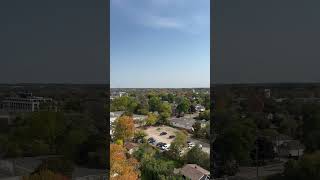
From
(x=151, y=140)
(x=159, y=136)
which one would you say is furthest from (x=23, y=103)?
(x=159, y=136)

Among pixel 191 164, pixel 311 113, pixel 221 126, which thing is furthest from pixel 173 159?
pixel 311 113

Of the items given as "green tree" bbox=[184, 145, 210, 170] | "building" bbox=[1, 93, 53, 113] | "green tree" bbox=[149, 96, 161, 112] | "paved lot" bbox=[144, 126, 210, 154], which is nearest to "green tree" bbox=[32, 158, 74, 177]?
"building" bbox=[1, 93, 53, 113]

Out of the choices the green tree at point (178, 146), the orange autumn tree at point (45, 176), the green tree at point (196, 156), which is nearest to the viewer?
the orange autumn tree at point (45, 176)

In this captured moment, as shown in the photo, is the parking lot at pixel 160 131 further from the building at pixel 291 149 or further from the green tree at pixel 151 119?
the building at pixel 291 149

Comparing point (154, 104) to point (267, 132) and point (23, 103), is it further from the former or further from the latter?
point (23, 103)

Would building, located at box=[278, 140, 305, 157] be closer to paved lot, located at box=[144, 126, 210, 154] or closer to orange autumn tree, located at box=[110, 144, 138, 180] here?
orange autumn tree, located at box=[110, 144, 138, 180]

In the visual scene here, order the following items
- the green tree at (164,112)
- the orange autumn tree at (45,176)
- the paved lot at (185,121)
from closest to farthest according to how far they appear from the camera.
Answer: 1. the orange autumn tree at (45,176)
2. the paved lot at (185,121)
3. the green tree at (164,112)

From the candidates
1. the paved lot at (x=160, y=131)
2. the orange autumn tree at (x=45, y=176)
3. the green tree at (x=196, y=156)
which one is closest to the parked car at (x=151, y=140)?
the paved lot at (x=160, y=131)
